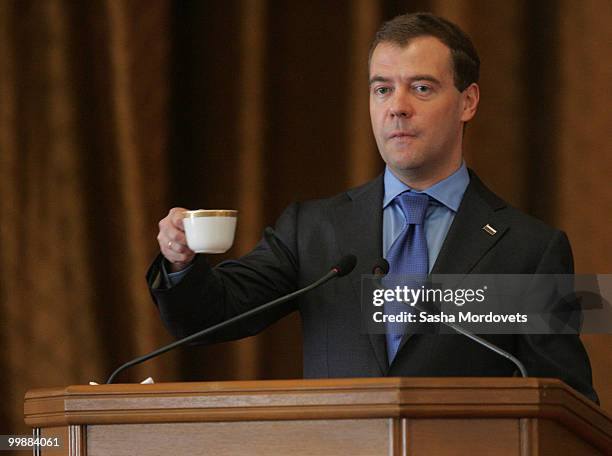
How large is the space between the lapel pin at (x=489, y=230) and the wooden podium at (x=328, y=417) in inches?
30.3

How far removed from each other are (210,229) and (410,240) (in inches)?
25.3

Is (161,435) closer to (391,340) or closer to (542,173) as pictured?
(391,340)

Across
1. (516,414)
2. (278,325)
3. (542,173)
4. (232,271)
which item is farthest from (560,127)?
(516,414)

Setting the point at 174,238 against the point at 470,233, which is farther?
the point at 470,233

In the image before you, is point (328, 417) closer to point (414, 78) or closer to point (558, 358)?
point (558, 358)

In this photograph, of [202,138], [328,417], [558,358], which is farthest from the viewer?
[202,138]

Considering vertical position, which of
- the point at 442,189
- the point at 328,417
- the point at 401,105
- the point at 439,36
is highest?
the point at 439,36

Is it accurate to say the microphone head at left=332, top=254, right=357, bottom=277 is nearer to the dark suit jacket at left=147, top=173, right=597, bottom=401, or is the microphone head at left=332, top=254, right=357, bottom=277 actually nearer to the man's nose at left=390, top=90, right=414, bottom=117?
the dark suit jacket at left=147, top=173, right=597, bottom=401

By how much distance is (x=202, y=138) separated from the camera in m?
3.03

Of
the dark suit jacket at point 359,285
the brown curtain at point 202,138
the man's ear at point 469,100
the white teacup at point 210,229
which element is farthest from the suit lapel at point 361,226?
the brown curtain at point 202,138

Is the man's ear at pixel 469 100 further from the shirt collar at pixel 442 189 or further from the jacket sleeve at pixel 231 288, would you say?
the jacket sleeve at pixel 231 288

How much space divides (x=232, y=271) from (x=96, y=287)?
836 mm

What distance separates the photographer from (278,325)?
3010 mm

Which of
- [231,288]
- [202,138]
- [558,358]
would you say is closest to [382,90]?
[231,288]
